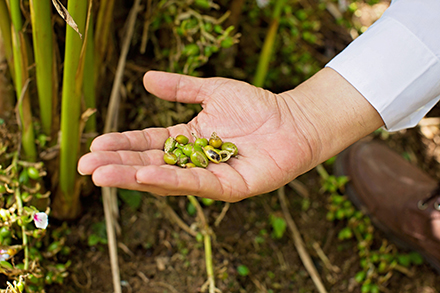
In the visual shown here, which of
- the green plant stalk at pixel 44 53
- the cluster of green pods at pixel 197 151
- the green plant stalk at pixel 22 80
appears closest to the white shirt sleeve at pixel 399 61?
the cluster of green pods at pixel 197 151

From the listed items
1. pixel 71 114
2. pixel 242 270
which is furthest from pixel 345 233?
pixel 71 114

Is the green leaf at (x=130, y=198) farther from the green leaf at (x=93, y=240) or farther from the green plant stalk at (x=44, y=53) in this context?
the green plant stalk at (x=44, y=53)

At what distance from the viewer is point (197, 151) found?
134 centimetres

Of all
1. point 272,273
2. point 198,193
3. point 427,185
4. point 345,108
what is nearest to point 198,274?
point 272,273

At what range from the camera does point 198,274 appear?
5.88 ft

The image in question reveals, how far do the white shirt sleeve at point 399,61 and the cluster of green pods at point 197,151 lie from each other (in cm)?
60

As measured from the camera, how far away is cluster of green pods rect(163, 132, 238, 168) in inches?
51.4

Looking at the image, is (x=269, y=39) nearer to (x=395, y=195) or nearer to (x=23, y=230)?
(x=395, y=195)

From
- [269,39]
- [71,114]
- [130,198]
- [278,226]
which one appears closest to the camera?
[71,114]

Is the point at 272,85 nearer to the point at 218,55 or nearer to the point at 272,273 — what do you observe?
the point at 218,55

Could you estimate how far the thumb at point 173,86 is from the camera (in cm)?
142

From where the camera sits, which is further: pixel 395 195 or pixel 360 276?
pixel 395 195

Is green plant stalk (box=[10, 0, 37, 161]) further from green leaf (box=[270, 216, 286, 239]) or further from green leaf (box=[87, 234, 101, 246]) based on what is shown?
green leaf (box=[270, 216, 286, 239])

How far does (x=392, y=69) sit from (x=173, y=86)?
0.88 m
